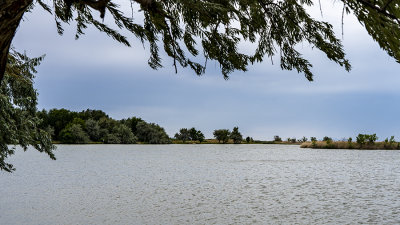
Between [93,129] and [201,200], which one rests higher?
[93,129]

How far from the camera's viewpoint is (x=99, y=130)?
275ft

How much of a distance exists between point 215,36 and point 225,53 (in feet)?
1.13

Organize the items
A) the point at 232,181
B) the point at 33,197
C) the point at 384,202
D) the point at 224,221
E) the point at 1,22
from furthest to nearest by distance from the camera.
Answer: the point at 232,181 < the point at 33,197 < the point at 384,202 < the point at 224,221 < the point at 1,22

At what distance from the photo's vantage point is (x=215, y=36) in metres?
4.35

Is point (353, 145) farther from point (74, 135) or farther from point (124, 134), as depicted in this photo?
point (74, 135)

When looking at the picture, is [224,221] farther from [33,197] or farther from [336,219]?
[33,197]

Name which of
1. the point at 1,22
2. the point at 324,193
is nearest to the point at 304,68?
the point at 1,22

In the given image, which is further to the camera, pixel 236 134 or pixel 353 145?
pixel 236 134

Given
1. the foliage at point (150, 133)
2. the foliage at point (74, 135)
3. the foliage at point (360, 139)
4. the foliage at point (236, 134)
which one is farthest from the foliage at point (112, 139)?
the foliage at point (360, 139)

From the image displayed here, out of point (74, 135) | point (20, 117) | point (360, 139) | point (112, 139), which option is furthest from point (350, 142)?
point (74, 135)

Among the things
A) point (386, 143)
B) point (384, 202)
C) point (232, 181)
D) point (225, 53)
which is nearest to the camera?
point (225, 53)

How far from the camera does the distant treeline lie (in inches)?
3228

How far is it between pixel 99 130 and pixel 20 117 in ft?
255

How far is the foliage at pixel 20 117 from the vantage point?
865 cm
